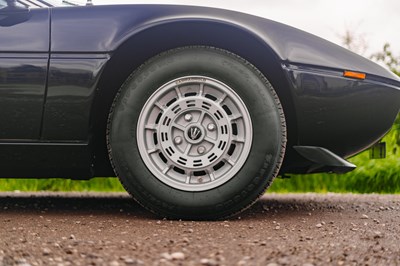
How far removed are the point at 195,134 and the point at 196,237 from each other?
2.09 feet

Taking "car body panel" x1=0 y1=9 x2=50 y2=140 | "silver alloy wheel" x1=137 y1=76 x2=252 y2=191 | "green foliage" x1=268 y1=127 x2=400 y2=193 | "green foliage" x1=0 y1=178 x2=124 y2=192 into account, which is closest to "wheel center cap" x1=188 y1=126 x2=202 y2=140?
"silver alloy wheel" x1=137 y1=76 x2=252 y2=191

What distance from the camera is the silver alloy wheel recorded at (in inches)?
116

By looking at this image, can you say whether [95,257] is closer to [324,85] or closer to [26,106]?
[26,106]

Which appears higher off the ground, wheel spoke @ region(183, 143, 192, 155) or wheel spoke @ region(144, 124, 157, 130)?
wheel spoke @ region(144, 124, 157, 130)

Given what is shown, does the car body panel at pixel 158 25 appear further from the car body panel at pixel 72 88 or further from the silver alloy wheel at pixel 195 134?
the silver alloy wheel at pixel 195 134

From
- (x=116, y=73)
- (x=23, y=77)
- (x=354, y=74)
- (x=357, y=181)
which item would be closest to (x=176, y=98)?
(x=116, y=73)

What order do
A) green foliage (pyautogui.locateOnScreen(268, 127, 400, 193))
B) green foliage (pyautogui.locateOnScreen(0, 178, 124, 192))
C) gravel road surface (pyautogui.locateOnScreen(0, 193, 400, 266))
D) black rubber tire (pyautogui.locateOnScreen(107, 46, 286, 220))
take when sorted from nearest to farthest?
gravel road surface (pyautogui.locateOnScreen(0, 193, 400, 266))
black rubber tire (pyautogui.locateOnScreen(107, 46, 286, 220))
green foliage (pyautogui.locateOnScreen(0, 178, 124, 192))
green foliage (pyautogui.locateOnScreen(268, 127, 400, 193))

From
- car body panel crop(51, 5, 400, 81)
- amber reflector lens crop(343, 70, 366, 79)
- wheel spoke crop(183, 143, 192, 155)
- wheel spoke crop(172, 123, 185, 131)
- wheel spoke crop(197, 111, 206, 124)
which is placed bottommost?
wheel spoke crop(183, 143, 192, 155)

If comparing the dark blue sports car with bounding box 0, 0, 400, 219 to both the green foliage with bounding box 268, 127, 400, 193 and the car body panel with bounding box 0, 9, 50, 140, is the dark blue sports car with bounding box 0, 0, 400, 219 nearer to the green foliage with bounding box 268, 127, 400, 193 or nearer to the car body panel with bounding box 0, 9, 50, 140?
the car body panel with bounding box 0, 9, 50, 140

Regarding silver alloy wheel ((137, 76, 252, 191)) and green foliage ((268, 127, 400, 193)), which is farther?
green foliage ((268, 127, 400, 193))

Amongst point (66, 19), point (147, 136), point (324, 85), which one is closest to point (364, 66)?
point (324, 85)

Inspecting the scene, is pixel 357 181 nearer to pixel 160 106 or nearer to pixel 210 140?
pixel 210 140

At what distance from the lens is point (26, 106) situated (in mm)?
3016

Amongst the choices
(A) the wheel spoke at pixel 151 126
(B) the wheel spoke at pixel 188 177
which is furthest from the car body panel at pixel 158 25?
(B) the wheel spoke at pixel 188 177
